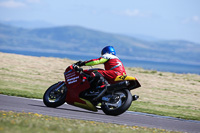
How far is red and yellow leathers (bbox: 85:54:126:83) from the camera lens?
10008mm

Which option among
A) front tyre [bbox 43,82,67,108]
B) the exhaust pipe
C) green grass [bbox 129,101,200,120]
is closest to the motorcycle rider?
the exhaust pipe

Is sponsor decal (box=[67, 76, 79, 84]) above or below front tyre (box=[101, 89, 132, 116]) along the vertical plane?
above

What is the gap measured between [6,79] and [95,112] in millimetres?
10208

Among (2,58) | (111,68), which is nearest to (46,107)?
(111,68)

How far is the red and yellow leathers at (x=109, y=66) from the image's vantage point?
10.0 metres

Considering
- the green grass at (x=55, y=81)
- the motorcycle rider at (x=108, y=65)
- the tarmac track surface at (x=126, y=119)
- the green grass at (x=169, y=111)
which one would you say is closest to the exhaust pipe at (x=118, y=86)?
the motorcycle rider at (x=108, y=65)

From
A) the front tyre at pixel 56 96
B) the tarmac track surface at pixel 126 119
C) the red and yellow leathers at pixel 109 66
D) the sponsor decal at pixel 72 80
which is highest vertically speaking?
the red and yellow leathers at pixel 109 66

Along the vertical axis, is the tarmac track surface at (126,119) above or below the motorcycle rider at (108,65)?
below

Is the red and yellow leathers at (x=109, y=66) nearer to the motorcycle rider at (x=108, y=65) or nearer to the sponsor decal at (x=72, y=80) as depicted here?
the motorcycle rider at (x=108, y=65)

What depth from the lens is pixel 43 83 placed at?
20.0 m

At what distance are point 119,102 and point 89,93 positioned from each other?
997mm

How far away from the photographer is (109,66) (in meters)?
10.2

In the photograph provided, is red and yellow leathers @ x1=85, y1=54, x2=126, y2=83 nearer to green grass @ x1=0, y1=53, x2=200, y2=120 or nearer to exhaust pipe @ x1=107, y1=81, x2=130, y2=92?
exhaust pipe @ x1=107, y1=81, x2=130, y2=92

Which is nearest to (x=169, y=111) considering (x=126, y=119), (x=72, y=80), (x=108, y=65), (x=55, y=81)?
(x=126, y=119)
